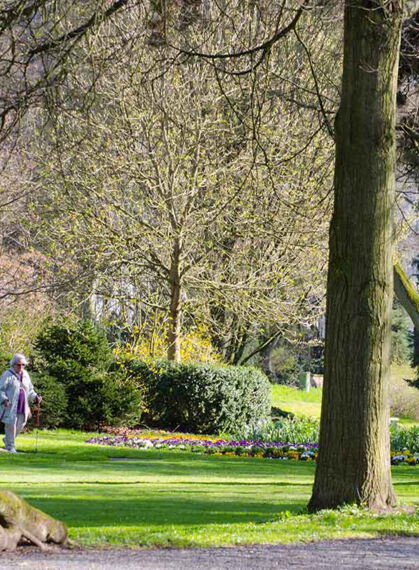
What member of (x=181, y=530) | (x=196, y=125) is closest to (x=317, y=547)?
(x=181, y=530)

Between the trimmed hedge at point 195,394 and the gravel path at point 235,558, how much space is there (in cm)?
1678

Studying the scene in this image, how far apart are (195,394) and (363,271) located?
1528 centimetres

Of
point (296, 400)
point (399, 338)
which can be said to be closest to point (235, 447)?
point (296, 400)

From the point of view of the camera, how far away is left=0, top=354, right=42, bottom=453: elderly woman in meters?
18.3

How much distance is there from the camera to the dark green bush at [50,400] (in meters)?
22.9

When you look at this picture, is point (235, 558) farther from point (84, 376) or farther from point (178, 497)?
point (84, 376)

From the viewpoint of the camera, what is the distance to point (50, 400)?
23094mm

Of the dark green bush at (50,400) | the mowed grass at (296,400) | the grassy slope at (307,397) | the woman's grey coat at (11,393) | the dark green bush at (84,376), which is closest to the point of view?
the woman's grey coat at (11,393)

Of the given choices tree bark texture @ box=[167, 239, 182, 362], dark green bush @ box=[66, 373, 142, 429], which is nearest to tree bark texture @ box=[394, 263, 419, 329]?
tree bark texture @ box=[167, 239, 182, 362]

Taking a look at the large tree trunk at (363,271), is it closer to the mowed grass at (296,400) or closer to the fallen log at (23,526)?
the fallen log at (23,526)

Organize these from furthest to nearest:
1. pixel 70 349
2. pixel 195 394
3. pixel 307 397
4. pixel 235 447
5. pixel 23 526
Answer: pixel 307 397, pixel 195 394, pixel 70 349, pixel 235 447, pixel 23 526

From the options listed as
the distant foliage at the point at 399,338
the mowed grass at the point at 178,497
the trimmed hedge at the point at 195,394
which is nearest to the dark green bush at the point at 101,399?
the trimmed hedge at the point at 195,394

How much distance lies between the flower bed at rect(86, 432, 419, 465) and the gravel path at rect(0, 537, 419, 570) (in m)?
11.9

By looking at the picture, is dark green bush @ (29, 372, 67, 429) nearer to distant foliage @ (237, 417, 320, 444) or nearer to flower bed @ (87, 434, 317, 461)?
flower bed @ (87, 434, 317, 461)
